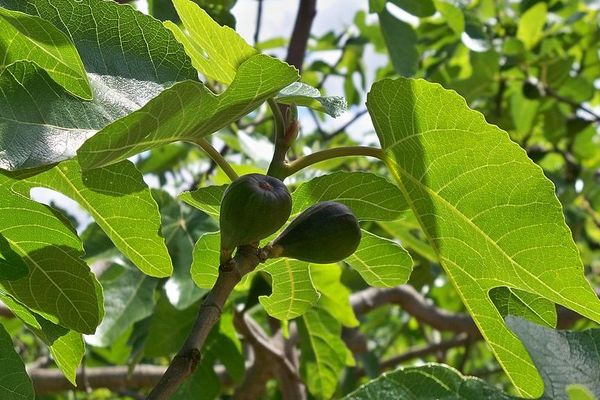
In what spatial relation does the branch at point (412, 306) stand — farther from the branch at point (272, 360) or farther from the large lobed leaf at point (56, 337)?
the large lobed leaf at point (56, 337)

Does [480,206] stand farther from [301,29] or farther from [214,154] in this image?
[301,29]

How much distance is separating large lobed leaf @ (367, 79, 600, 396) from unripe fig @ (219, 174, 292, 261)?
0.62ft

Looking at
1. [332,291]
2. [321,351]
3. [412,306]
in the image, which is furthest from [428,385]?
[412,306]

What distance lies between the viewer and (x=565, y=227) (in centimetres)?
101

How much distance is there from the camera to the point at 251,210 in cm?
90

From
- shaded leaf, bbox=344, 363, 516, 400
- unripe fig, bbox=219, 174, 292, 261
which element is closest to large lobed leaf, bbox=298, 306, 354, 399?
unripe fig, bbox=219, 174, 292, 261

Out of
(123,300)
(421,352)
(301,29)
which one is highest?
(301,29)

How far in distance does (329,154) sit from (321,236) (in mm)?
136

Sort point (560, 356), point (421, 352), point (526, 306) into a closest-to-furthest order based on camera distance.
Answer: point (560, 356) → point (526, 306) → point (421, 352)

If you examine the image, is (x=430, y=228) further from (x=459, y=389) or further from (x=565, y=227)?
(x=459, y=389)

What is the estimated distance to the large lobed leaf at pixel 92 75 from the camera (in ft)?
2.75

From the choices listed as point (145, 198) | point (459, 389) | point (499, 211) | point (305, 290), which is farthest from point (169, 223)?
point (459, 389)

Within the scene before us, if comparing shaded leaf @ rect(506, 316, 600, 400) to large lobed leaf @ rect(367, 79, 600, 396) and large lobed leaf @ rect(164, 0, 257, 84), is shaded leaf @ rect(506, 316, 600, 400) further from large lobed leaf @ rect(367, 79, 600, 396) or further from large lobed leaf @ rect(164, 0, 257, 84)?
large lobed leaf @ rect(164, 0, 257, 84)

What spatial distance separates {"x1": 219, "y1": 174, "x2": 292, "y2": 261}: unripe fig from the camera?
35.5 inches
